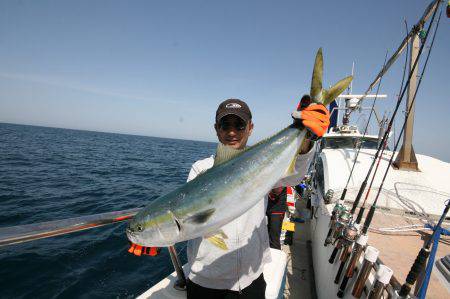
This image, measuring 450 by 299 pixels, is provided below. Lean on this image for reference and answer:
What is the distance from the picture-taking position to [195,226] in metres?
2.00

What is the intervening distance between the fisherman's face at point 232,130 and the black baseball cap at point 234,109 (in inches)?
1.8

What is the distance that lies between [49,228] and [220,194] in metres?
1.49

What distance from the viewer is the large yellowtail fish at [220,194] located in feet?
6.57

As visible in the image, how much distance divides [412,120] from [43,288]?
10.5 m

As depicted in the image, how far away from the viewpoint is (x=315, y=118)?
2.27 meters

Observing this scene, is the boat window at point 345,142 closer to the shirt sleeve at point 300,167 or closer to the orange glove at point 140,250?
the shirt sleeve at point 300,167

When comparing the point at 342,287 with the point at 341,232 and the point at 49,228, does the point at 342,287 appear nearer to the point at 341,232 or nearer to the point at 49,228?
the point at 341,232

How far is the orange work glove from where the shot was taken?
7.39 ft

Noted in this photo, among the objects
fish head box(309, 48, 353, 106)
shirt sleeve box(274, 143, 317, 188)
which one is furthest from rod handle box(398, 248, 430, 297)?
fish head box(309, 48, 353, 106)

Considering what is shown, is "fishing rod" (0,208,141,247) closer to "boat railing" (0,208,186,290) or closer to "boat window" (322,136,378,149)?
"boat railing" (0,208,186,290)

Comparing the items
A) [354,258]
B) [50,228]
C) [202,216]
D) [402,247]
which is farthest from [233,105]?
[402,247]

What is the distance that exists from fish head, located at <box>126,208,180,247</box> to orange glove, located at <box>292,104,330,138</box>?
1489 mm

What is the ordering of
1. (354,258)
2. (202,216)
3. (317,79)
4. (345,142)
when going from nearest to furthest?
(202,216), (317,79), (354,258), (345,142)

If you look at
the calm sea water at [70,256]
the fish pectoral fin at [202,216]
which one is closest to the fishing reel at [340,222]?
the fish pectoral fin at [202,216]
